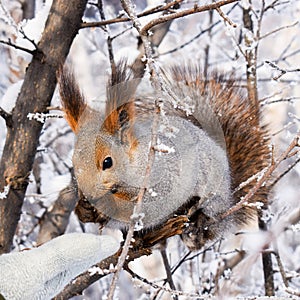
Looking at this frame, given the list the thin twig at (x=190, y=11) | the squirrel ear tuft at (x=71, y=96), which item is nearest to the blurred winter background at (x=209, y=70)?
the squirrel ear tuft at (x=71, y=96)

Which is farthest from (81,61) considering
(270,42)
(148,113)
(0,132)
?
(148,113)

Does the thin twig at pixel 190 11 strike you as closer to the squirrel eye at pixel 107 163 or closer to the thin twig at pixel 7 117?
the squirrel eye at pixel 107 163

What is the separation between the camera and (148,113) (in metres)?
1.20

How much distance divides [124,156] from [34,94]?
1.24 feet

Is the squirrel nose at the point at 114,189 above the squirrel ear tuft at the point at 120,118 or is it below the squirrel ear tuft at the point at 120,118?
below

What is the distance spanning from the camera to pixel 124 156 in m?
1.18

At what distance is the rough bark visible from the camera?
1.45 meters

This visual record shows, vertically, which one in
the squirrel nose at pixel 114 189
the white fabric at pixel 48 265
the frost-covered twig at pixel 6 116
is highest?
the frost-covered twig at pixel 6 116

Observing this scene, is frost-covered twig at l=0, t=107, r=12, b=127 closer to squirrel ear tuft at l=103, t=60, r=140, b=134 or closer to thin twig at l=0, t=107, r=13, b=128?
thin twig at l=0, t=107, r=13, b=128

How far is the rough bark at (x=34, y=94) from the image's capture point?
1.45m

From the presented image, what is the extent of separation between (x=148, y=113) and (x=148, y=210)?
0.19m

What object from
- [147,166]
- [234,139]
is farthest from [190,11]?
[234,139]

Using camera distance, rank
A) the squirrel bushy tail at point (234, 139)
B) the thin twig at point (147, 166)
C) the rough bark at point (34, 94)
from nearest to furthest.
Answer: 1. the thin twig at point (147, 166)
2. the squirrel bushy tail at point (234, 139)
3. the rough bark at point (34, 94)

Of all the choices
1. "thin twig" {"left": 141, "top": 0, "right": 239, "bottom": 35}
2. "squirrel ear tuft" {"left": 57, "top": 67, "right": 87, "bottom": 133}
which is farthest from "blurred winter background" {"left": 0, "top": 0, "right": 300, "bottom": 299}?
"thin twig" {"left": 141, "top": 0, "right": 239, "bottom": 35}
